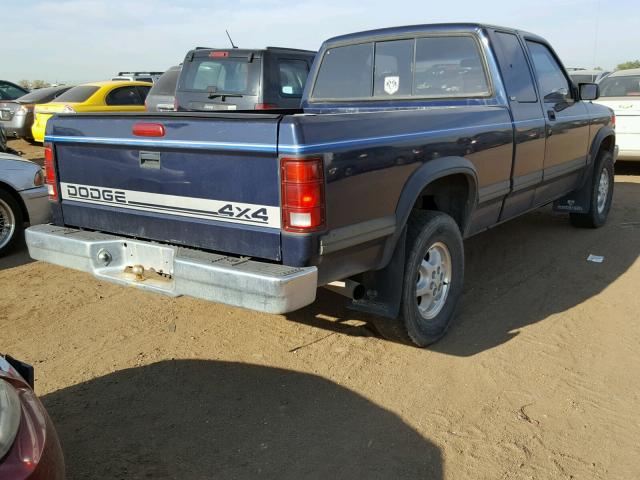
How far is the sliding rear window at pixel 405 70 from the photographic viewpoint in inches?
187

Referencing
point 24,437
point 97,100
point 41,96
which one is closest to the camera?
point 24,437

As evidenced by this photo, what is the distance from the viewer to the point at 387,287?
3680 millimetres

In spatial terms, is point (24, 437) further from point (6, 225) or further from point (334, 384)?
point (6, 225)

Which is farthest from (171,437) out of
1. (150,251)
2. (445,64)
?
(445,64)

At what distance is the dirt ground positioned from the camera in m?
2.90

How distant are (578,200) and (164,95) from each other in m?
7.86

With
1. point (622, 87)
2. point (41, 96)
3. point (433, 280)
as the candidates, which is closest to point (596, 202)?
point (433, 280)

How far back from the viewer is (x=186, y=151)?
3.25 metres

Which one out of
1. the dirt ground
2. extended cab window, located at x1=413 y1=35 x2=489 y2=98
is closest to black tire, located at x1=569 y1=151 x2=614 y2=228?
the dirt ground

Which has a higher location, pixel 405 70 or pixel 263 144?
pixel 405 70

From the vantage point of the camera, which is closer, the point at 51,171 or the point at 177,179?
the point at 177,179

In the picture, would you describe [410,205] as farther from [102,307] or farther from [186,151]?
[102,307]

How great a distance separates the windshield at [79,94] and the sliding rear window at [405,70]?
917 centimetres

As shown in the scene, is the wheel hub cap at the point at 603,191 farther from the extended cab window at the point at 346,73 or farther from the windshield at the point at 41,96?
the windshield at the point at 41,96
